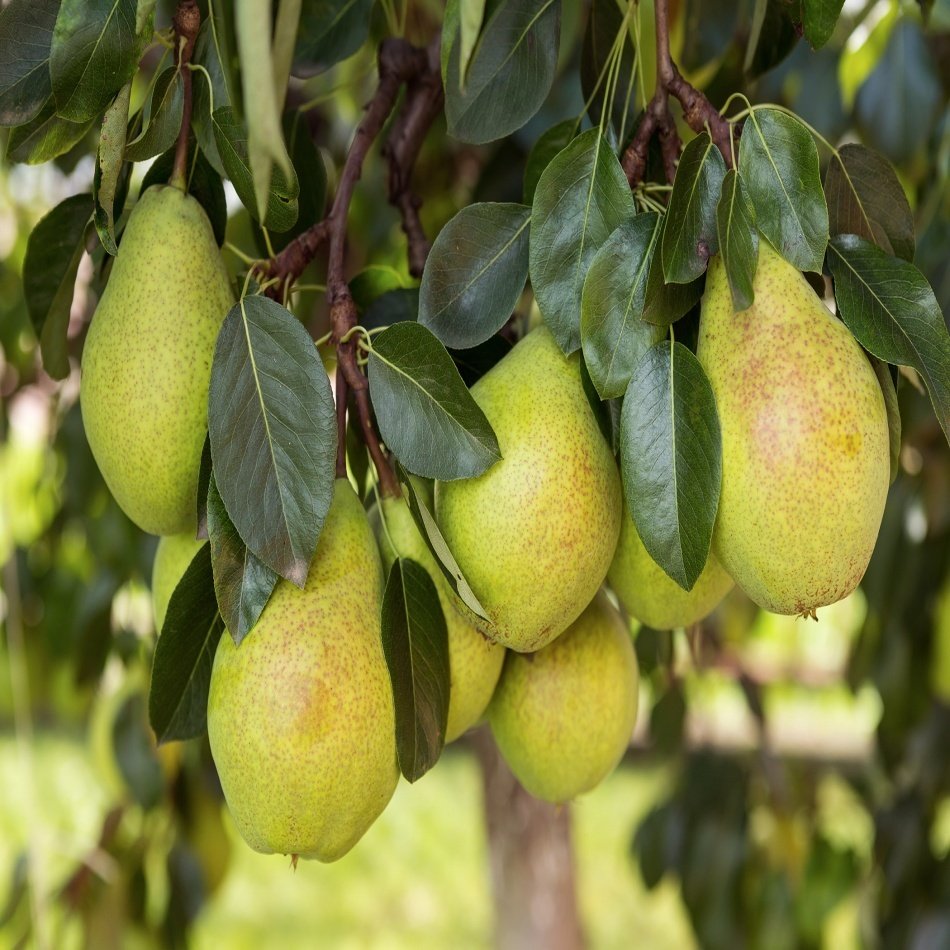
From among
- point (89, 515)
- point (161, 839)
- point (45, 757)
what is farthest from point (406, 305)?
point (45, 757)

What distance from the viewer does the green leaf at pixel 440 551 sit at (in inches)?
21.8

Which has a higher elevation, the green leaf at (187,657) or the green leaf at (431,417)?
the green leaf at (431,417)

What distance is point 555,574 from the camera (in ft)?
1.86

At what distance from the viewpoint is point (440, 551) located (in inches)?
21.8

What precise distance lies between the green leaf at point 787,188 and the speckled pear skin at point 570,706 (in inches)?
10.3

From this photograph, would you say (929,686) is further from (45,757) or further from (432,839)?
(45,757)

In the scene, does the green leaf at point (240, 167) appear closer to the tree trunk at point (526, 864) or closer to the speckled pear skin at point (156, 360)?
the speckled pear skin at point (156, 360)

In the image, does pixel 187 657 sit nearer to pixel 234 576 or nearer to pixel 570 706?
pixel 234 576

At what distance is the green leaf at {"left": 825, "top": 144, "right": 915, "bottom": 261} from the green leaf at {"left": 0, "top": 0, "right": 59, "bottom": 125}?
1.31 ft

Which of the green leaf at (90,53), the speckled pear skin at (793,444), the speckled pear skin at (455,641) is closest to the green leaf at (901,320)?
the speckled pear skin at (793,444)

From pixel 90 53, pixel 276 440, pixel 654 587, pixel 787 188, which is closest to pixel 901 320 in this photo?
pixel 787 188

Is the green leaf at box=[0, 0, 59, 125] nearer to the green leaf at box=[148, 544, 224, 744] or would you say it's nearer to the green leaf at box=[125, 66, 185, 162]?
the green leaf at box=[125, 66, 185, 162]

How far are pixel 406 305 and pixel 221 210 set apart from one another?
12 cm

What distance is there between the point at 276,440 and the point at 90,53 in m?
0.20
